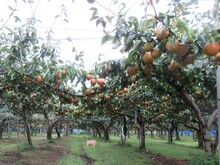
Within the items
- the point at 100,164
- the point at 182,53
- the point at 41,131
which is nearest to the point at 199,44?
the point at 182,53

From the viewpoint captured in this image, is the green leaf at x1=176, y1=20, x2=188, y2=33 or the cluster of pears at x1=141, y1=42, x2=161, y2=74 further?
the cluster of pears at x1=141, y1=42, x2=161, y2=74

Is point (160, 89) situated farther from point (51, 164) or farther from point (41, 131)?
point (41, 131)

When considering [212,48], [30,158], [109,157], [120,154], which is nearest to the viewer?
[212,48]

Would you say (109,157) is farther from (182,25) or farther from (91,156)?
(182,25)

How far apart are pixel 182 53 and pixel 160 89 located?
3375 millimetres

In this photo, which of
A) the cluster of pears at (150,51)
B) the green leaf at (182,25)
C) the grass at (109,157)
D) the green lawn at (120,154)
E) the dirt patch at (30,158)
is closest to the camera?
the green leaf at (182,25)

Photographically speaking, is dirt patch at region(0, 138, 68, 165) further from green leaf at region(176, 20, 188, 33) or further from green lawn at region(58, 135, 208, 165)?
green leaf at region(176, 20, 188, 33)

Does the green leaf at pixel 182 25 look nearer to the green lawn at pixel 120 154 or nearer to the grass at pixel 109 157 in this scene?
the green lawn at pixel 120 154

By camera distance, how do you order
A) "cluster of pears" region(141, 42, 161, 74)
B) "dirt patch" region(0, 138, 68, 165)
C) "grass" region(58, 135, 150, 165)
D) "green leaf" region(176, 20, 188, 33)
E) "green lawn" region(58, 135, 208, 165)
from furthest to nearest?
"green lawn" region(58, 135, 208, 165)
"grass" region(58, 135, 150, 165)
"dirt patch" region(0, 138, 68, 165)
"cluster of pears" region(141, 42, 161, 74)
"green leaf" region(176, 20, 188, 33)

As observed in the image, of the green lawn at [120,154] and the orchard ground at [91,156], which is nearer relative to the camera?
the orchard ground at [91,156]

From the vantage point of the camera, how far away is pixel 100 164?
9727 millimetres

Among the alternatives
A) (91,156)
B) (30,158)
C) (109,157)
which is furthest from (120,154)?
(30,158)

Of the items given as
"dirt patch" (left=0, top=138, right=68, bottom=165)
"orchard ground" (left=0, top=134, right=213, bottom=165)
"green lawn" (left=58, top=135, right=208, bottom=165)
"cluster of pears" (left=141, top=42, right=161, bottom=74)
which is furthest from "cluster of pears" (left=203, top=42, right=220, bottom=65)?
"dirt patch" (left=0, top=138, right=68, bottom=165)

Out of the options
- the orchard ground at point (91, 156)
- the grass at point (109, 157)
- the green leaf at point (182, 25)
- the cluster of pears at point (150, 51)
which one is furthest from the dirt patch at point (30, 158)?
the green leaf at point (182, 25)
